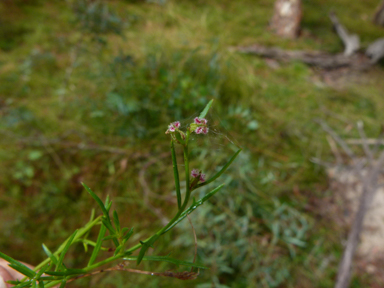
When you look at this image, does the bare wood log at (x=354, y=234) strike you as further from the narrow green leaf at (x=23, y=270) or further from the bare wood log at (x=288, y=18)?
the bare wood log at (x=288, y=18)

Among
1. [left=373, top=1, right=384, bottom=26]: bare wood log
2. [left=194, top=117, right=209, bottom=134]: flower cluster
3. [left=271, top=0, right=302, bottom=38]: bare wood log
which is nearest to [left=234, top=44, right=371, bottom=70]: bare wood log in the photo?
[left=271, top=0, right=302, bottom=38]: bare wood log

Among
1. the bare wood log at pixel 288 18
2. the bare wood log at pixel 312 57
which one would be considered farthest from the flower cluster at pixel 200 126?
the bare wood log at pixel 288 18

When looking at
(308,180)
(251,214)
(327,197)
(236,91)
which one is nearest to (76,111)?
(236,91)

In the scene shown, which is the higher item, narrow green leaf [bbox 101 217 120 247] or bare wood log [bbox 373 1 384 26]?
bare wood log [bbox 373 1 384 26]

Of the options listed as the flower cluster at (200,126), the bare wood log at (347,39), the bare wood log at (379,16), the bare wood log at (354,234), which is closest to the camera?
the flower cluster at (200,126)

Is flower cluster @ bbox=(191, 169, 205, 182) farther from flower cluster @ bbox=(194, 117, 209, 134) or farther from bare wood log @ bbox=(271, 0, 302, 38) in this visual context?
bare wood log @ bbox=(271, 0, 302, 38)
